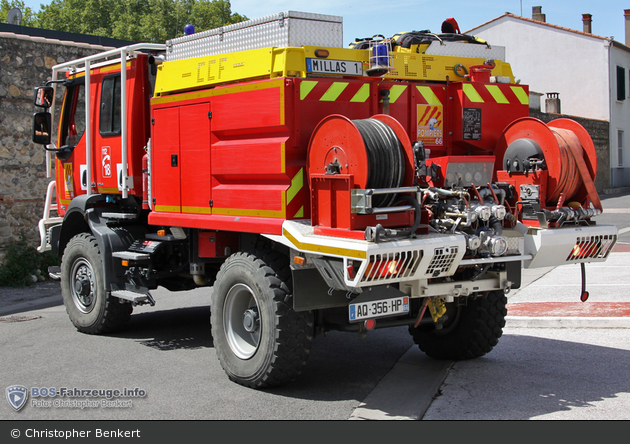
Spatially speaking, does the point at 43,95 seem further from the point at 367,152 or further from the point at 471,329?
the point at 471,329

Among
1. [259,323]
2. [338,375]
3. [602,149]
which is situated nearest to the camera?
[259,323]

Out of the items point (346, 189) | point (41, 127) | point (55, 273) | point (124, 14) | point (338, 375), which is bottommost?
point (338, 375)

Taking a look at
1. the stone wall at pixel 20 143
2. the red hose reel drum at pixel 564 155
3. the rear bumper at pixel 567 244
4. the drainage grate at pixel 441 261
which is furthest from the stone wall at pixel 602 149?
the drainage grate at pixel 441 261

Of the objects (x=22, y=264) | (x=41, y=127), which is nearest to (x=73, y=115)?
(x=41, y=127)

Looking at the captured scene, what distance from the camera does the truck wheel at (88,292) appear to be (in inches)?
307

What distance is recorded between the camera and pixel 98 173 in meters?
8.29

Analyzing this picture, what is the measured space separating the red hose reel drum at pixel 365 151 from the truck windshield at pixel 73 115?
4.50 m

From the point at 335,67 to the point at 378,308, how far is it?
80.3 inches

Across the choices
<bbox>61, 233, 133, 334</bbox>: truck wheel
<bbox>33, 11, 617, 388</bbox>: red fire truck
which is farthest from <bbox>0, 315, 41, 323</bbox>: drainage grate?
<bbox>33, 11, 617, 388</bbox>: red fire truck

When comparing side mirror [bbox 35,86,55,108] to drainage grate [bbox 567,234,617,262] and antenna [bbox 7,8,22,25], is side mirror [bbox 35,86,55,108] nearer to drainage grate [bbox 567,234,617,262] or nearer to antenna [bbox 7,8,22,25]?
drainage grate [bbox 567,234,617,262]

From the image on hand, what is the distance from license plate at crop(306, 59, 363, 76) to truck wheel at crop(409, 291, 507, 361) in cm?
228

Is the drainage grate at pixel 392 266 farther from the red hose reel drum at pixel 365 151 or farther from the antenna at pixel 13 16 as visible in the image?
the antenna at pixel 13 16

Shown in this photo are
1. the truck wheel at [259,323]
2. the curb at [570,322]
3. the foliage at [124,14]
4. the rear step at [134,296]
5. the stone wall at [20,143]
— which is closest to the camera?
the truck wheel at [259,323]

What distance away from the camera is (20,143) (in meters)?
12.1
